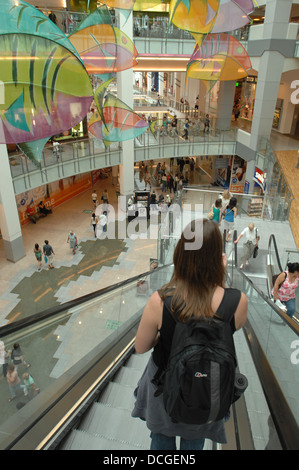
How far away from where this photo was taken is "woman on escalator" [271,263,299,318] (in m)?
4.92

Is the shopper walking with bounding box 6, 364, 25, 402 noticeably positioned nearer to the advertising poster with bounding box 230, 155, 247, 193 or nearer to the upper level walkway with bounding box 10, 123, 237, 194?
the upper level walkway with bounding box 10, 123, 237, 194

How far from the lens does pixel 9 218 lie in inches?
545

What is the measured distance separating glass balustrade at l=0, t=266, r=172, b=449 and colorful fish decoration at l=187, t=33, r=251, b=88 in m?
5.91

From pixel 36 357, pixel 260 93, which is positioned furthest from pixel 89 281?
pixel 260 93

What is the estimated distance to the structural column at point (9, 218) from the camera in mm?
13109

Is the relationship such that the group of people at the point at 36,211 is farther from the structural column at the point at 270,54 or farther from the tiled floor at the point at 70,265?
the structural column at the point at 270,54

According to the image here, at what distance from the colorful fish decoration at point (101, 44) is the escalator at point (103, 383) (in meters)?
4.64

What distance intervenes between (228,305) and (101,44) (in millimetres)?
6340

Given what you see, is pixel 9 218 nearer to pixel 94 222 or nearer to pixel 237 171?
pixel 94 222
